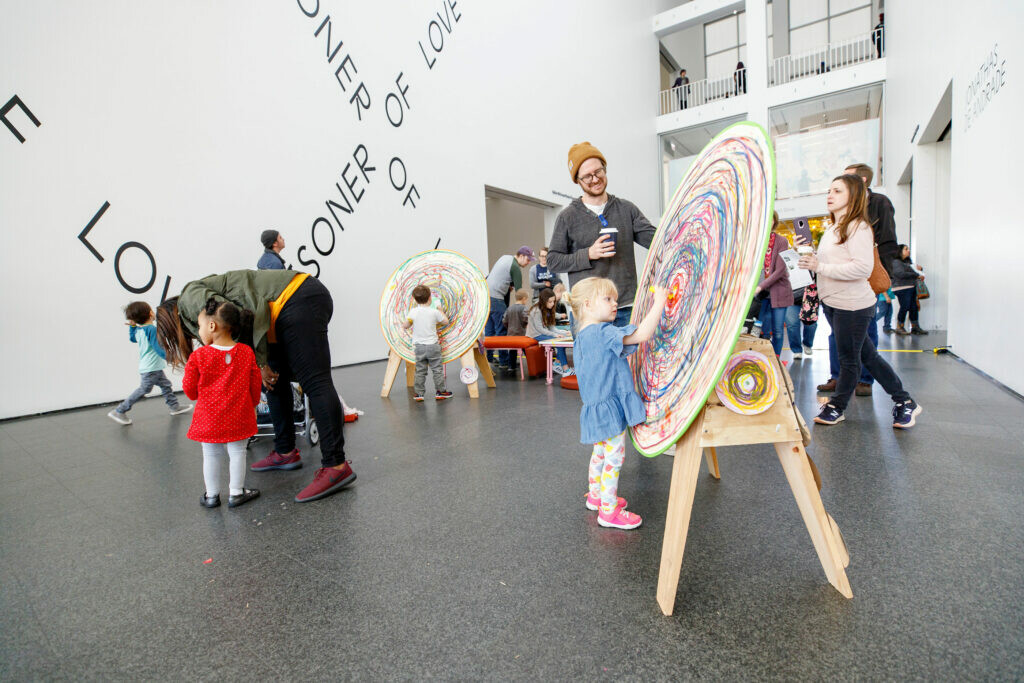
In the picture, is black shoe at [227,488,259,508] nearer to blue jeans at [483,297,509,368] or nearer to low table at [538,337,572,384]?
low table at [538,337,572,384]

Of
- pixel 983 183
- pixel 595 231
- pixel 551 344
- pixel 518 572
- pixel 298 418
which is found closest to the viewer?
pixel 518 572

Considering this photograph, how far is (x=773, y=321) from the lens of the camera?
5320mm

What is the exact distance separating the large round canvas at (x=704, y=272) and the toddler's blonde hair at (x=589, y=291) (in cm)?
14

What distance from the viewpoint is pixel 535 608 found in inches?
56.1

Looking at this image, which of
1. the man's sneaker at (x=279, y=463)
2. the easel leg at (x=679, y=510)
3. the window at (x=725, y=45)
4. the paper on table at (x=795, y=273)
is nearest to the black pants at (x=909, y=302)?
the paper on table at (x=795, y=273)

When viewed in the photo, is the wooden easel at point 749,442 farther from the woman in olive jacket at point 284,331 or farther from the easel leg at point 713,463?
the woman in olive jacket at point 284,331

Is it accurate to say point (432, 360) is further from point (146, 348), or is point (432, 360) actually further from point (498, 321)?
point (146, 348)

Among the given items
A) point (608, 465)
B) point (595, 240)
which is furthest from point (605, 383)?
point (595, 240)

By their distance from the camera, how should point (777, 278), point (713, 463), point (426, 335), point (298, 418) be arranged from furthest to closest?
point (777, 278) → point (426, 335) → point (298, 418) → point (713, 463)

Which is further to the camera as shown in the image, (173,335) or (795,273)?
(795,273)

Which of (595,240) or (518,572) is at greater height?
(595,240)

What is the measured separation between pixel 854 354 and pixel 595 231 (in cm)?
158

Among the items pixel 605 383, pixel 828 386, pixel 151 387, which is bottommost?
pixel 828 386

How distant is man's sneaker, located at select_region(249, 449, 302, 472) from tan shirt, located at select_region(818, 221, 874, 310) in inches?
118
